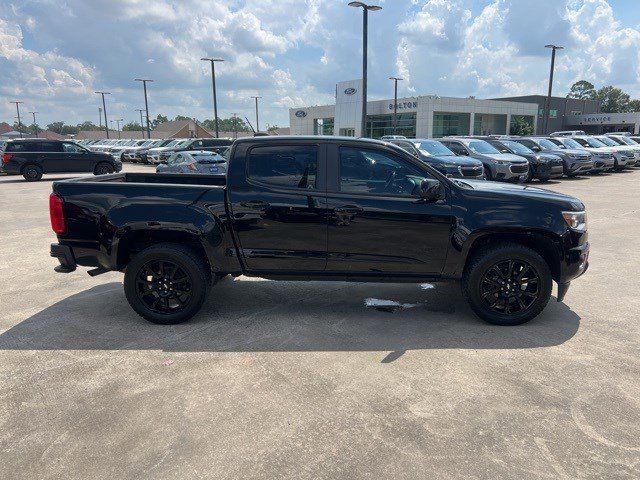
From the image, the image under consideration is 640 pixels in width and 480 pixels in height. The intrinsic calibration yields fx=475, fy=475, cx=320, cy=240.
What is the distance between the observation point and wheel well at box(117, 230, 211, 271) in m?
4.75

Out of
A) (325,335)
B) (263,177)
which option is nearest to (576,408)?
(325,335)

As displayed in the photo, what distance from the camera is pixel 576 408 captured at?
329cm

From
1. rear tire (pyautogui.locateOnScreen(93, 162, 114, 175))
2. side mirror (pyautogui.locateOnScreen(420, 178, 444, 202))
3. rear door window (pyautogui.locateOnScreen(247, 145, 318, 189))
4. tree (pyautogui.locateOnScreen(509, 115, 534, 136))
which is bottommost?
rear tire (pyautogui.locateOnScreen(93, 162, 114, 175))

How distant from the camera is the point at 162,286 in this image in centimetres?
480

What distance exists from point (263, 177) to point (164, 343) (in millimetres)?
1831

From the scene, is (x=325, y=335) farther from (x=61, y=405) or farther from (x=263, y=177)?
(x=61, y=405)

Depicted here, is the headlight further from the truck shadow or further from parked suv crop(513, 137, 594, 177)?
parked suv crop(513, 137, 594, 177)

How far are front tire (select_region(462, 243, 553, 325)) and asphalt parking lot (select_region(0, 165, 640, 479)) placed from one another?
192mm

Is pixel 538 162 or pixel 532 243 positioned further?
pixel 538 162

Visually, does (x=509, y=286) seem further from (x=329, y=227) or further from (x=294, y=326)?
(x=294, y=326)

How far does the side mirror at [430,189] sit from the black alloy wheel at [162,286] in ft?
8.02

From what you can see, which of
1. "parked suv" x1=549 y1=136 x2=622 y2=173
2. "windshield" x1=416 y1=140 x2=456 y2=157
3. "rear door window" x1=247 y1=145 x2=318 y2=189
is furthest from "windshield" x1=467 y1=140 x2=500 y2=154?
"rear door window" x1=247 y1=145 x2=318 y2=189

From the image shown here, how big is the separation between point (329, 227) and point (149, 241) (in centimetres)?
186

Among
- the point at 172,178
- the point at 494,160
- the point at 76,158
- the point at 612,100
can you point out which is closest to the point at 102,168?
the point at 76,158
